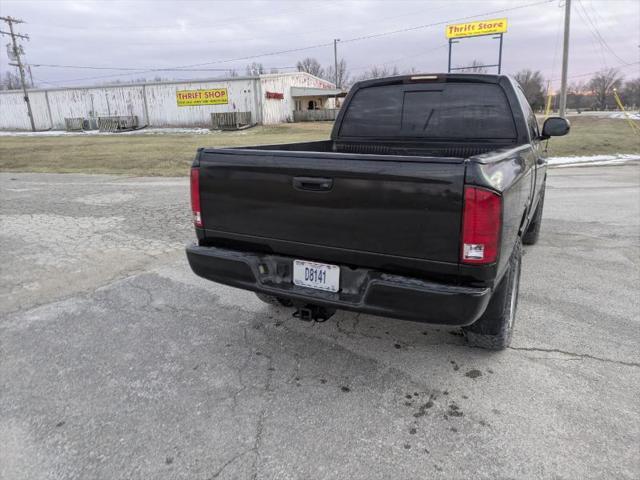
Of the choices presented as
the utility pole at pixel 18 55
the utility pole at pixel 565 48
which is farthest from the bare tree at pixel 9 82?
the utility pole at pixel 565 48

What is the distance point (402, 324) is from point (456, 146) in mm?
1600

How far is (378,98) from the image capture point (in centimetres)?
426

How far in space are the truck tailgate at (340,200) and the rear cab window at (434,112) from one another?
1.72 metres

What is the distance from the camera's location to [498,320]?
304cm

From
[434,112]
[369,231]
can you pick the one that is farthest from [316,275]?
[434,112]

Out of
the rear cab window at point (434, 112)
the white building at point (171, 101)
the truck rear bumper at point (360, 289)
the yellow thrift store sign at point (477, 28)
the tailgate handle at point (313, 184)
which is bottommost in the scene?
the truck rear bumper at point (360, 289)

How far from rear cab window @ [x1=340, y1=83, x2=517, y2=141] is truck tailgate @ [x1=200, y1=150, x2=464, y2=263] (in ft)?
5.64

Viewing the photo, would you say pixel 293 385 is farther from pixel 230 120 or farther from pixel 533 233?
pixel 230 120

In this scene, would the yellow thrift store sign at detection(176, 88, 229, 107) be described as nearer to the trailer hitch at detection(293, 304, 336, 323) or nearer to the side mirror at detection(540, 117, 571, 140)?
the side mirror at detection(540, 117, 571, 140)

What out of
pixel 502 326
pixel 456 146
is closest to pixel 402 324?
pixel 502 326

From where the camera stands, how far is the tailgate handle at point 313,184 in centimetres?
263

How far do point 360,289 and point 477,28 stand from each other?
3556 cm

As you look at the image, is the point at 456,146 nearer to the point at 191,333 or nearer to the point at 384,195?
the point at 384,195

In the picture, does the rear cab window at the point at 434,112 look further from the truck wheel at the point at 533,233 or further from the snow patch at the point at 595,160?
the snow patch at the point at 595,160
